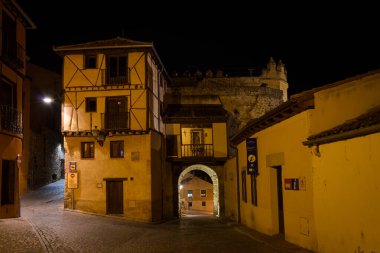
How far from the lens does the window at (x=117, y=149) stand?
83.7ft

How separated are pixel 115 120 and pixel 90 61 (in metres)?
3.92

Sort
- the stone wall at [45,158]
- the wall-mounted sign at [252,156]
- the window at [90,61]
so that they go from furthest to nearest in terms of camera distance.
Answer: the stone wall at [45,158] → the window at [90,61] → the wall-mounted sign at [252,156]

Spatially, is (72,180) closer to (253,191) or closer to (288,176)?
(253,191)

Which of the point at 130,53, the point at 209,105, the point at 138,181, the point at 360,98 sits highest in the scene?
the point at 130,53

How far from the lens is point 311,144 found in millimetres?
11258

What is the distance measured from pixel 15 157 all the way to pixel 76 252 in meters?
8.26

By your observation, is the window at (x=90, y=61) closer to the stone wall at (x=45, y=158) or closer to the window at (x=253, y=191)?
the stone wall at (x=45, y=158)

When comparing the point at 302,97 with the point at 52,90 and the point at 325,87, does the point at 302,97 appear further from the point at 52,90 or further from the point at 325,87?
the point at 52,90

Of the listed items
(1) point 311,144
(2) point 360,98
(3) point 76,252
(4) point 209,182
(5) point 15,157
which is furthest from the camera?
(4) point 209,182

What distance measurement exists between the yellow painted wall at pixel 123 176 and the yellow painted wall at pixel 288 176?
334 inches

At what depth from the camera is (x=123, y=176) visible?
25.2m

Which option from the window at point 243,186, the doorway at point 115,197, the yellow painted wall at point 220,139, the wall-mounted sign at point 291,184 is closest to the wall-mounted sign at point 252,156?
the window at point 243,186

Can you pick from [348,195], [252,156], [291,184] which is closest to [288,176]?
[291,184]

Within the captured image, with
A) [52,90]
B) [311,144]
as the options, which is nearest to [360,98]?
[311,144]
